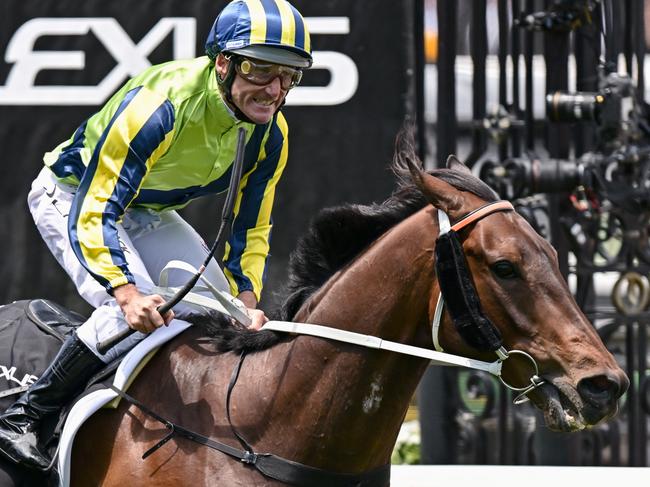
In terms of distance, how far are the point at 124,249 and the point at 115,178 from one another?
27cm

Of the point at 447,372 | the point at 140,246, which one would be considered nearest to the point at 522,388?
the point at 140,246

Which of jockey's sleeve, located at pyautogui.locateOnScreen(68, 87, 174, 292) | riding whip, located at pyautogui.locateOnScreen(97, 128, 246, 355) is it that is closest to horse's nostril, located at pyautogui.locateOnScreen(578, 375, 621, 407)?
riding whip, located at pyautogui.locateOnScreen(97, 128, 246, 355)

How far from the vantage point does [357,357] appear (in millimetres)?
3404

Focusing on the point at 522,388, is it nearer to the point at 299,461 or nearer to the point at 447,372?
the point at 299,461

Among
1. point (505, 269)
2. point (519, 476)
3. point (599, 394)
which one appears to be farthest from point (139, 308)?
point (519, 476)

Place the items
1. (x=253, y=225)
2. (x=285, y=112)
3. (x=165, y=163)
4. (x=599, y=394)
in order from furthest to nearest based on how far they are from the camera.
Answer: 1. (x=285, y=112)
2. (x=253, y=225)
3. (x=165, y=163)
4. (x=599, y=394)

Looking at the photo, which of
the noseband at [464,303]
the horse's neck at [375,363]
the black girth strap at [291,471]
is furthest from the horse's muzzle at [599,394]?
the black girth strap at [291,471]

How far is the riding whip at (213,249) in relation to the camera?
348 cm

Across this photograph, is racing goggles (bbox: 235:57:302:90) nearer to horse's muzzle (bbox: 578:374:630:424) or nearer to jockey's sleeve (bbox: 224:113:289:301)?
jockey's sleeve (bbox: 224:113:289:301)

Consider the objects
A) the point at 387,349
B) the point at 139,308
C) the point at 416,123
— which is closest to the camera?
the point at 387,349

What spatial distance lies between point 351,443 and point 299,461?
148 mm

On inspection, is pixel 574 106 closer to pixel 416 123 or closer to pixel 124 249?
pixel 416 123

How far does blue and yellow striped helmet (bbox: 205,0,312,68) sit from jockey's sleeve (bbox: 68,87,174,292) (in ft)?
0.88

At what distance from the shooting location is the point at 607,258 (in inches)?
242
